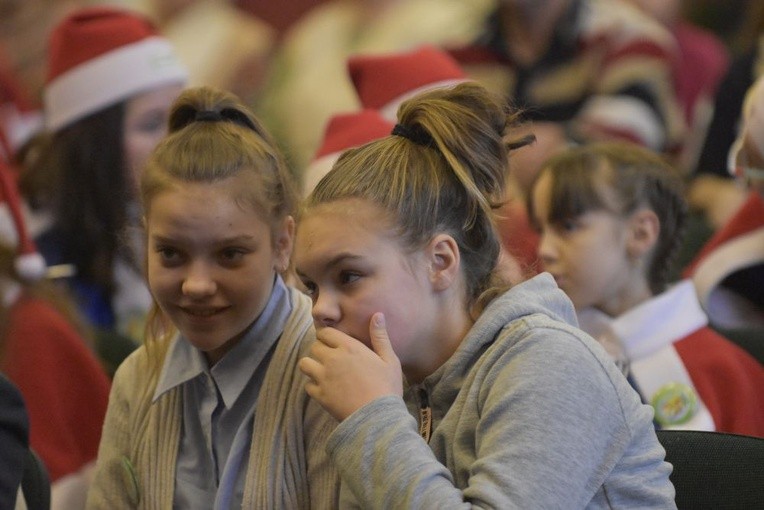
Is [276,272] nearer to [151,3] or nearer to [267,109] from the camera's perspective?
[267,109]

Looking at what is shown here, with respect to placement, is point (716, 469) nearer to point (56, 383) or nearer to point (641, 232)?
point (641, 232)

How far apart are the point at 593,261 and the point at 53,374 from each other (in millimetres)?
1099

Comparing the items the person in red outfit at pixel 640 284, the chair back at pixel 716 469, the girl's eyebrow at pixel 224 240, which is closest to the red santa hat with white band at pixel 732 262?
the person in red outfit at pixel 640 284

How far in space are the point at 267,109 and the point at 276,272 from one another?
3.44 metres

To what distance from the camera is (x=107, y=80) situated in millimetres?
3141

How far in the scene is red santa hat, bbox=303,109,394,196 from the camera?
2.48 m

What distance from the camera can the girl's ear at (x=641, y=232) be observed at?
2.41 meters

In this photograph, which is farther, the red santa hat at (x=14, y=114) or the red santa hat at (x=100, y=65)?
the red santa hat at (x=14, y=114)

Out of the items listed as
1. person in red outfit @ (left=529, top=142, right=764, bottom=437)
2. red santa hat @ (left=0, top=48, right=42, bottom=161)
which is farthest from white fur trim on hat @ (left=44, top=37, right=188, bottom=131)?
person in red outfit @ (left=529, top=142, right=764, bottom=437)

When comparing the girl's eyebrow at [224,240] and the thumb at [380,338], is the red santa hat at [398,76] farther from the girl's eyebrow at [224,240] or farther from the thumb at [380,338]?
the thumb at [380,338]

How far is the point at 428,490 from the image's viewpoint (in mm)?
1323

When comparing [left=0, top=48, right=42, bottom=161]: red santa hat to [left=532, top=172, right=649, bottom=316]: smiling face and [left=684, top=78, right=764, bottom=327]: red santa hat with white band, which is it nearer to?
[left=532, top=172, right=649, bottom=316]: smiling face

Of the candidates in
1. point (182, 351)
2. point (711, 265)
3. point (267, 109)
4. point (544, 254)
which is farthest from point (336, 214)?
point (267, 109)

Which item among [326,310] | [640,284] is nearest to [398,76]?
[640,284]
